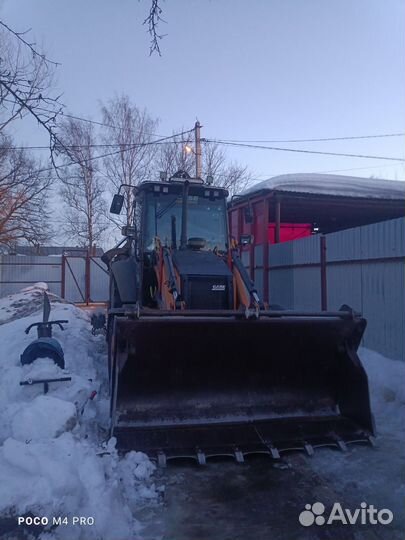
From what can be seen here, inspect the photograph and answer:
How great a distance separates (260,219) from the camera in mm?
15070

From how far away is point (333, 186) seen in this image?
49.4 feet

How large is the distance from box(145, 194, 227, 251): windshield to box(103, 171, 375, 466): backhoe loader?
1.00 meters

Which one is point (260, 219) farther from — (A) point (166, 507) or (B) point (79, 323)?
(A) point (166, 507)

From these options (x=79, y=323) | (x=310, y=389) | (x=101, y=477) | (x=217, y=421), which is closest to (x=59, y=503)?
(x=101, y=477)

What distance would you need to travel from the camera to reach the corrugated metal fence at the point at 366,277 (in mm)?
8023

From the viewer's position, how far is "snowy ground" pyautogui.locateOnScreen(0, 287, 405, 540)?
3.61m

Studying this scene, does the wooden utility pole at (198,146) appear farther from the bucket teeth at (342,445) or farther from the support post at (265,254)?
the bucket teeth at (342,445)

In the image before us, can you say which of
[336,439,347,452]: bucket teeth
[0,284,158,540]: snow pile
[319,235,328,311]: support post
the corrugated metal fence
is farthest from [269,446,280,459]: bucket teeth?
[319,235,328,311]: support post

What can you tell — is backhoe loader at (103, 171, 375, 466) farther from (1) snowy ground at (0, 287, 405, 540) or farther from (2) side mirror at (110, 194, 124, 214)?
(2) side mirror at (110, 194, 124, 214)

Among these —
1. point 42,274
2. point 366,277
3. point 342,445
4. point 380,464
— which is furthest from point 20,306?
point 380,464

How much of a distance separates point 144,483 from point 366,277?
6.09m

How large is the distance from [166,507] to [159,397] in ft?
5.01

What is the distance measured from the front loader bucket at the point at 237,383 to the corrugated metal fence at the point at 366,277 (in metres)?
2.59

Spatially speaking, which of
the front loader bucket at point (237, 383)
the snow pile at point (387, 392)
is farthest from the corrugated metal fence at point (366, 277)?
the front loader bucket at point (237, 383)
